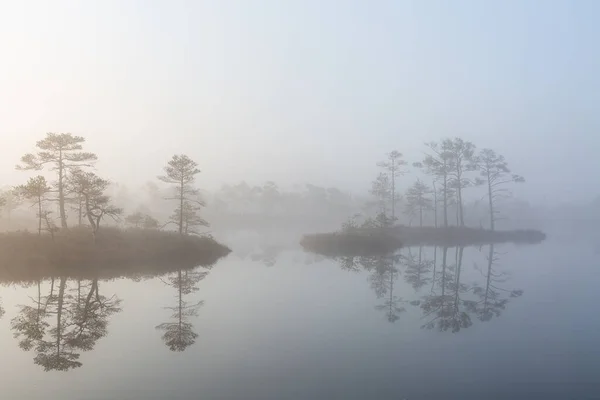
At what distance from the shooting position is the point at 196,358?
40.9 feet

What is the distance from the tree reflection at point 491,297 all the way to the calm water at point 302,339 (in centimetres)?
6

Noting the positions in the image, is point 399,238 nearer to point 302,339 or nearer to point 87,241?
point 87,241

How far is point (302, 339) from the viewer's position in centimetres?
1440

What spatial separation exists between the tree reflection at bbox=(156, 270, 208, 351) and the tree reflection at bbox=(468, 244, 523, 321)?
11.5 m

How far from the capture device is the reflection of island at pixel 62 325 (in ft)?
42.2

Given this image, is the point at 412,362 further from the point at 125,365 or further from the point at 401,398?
the point at 125,365

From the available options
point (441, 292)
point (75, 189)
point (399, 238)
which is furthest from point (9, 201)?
point (441, 292)

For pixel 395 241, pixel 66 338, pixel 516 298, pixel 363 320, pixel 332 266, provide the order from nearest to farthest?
pixel 66 338
pixel 363 320
pixel 516 298
pixel 332 266
pixel 395 241

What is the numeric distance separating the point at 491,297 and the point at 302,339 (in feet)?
39.8

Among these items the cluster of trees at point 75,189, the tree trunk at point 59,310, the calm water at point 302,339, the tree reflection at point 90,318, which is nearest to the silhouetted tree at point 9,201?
the cluster of trees at point 75,189

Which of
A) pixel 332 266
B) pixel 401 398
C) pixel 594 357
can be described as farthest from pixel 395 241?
pixel 401 398

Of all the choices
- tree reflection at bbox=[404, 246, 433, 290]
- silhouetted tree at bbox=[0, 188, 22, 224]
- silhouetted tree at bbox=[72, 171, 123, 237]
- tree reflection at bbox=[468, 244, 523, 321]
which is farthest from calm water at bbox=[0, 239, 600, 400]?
silhouetted tree at bbox=[0, 188, 22, 224]

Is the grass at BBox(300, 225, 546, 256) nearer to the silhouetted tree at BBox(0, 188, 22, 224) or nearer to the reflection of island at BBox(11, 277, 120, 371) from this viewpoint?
the reflection of island at BBox(11, 277, 120, 371)

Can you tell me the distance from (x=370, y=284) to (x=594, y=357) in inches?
557
